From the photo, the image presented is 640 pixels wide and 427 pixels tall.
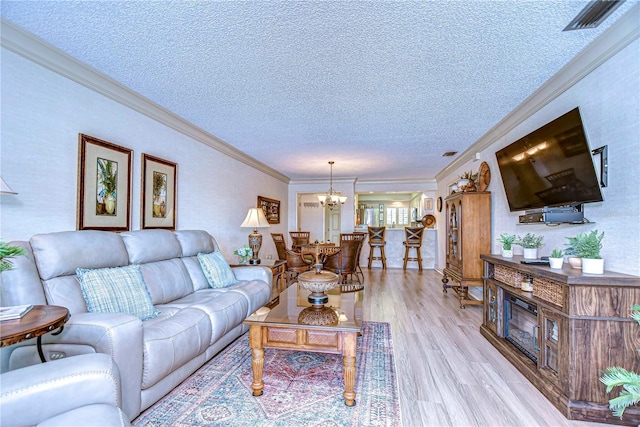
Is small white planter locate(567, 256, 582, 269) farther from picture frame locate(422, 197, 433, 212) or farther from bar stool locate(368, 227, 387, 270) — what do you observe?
picture frame locate(422, 197, 433, 212)

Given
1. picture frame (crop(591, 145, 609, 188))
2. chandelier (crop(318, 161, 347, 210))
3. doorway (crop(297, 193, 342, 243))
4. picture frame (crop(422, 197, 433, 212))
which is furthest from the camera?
doorway (crop(297, 193, 342, 243))

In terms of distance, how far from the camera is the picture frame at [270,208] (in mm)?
5980

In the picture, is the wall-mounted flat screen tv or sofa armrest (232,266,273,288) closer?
the wall-mounted flat screen tv

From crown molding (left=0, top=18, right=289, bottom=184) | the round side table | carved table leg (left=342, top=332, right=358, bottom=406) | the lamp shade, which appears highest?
crown molding (left=0, top=18, right=289, bottom=184)

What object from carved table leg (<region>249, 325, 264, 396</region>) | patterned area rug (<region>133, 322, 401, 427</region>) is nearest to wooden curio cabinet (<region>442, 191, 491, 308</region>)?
patterned area rug (<region>133, 322, 401, 427</region>)

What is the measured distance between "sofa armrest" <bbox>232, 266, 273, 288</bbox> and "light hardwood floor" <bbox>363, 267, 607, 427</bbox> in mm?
1293

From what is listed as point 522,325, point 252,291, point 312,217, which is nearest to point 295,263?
point 252,291

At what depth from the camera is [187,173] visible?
12.0ft

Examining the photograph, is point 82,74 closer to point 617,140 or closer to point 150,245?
point 150,245

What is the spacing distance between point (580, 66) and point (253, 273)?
350 centimetres

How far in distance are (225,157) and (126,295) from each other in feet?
9.37

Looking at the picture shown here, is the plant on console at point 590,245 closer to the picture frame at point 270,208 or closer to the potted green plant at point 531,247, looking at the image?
the potted green plant at point 531,247

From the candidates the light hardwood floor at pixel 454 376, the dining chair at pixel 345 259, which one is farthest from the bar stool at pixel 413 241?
the light hardwood floor at pixel 454 376

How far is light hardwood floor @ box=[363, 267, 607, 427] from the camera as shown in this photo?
5.78 feet
